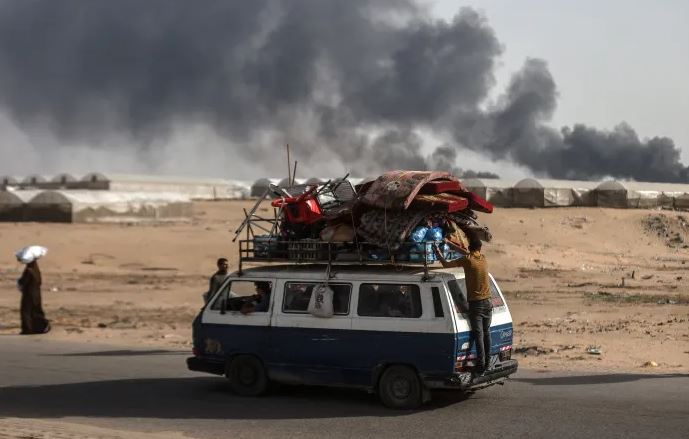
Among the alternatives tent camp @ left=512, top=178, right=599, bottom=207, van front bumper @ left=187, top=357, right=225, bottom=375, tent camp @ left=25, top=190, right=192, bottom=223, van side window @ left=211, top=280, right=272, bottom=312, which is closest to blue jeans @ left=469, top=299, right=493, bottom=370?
van side window @ left=211, top=280, right=272, bottom=312

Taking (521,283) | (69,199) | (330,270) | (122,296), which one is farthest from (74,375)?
(69,199)

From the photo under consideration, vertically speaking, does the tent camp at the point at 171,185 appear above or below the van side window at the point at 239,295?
above

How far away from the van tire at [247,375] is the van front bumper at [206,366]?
0.41 ft

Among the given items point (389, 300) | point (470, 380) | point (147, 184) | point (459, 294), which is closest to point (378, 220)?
point (389, 300)

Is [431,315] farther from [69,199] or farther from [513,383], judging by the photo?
[69,199]

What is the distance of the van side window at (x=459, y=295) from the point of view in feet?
37.8

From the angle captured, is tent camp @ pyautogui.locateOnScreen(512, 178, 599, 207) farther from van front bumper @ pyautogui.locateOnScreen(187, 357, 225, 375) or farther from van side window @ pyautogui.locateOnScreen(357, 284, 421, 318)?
van side window @ pyautogui.locateOnScreen(357, 284, 421, 318)

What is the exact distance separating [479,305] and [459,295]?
0.34m

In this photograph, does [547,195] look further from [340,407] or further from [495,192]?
[340,407]

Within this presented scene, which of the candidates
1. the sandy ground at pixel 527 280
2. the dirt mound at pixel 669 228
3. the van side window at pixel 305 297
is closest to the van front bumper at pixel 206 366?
the van side window at pixel 305 297

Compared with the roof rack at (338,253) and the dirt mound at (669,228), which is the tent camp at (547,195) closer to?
the dirt mound at (669,228)

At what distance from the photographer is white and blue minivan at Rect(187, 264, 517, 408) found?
37.4 feet

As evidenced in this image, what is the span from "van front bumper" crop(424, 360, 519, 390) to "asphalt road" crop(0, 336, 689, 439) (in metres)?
0.33

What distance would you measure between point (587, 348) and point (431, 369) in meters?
6.74
